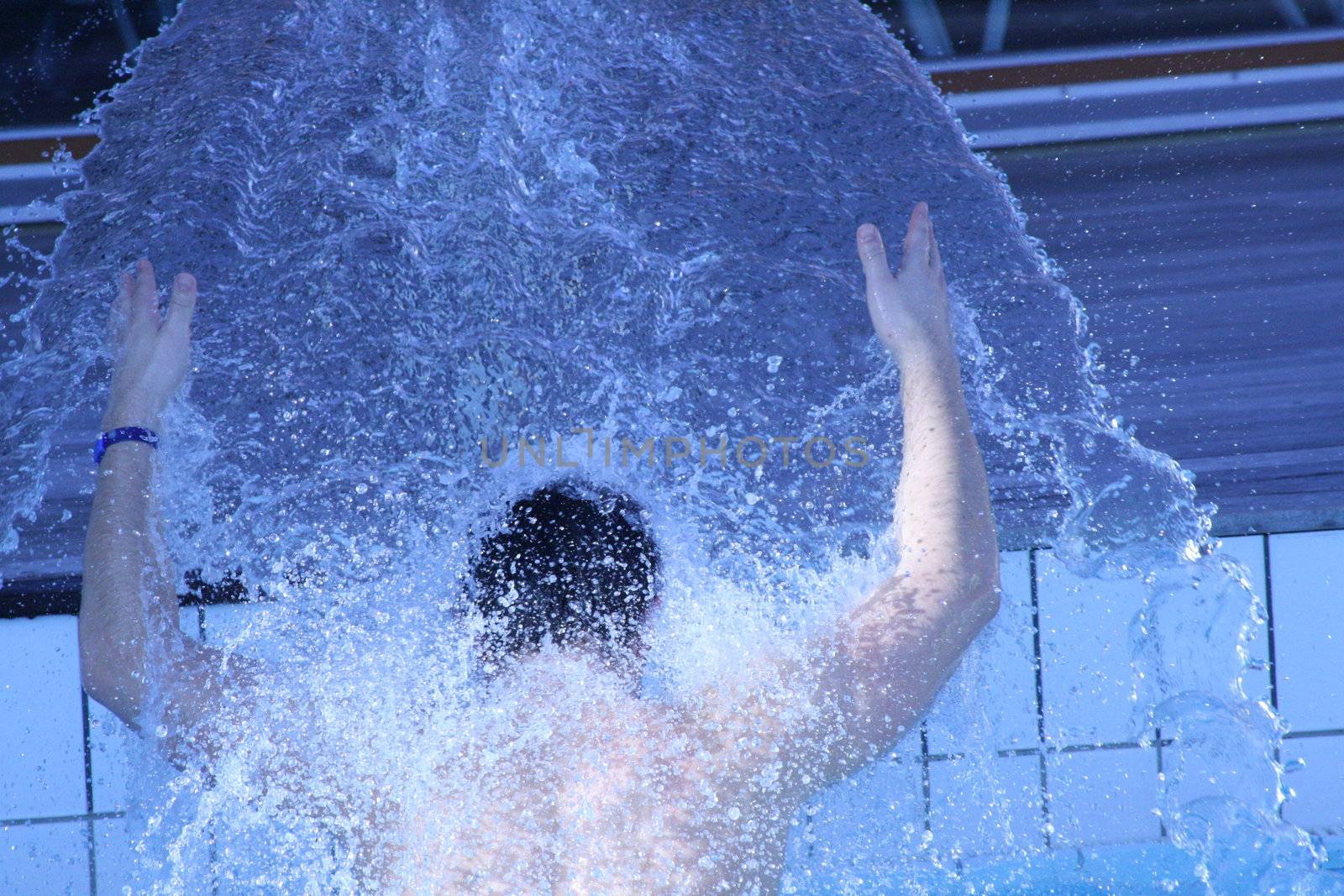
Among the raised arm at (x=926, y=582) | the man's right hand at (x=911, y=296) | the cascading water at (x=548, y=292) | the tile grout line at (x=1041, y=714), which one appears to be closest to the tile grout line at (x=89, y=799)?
the cascading water at (x=548, y=292)

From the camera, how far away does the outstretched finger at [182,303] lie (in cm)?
144

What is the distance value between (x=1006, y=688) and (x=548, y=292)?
42.0 inches

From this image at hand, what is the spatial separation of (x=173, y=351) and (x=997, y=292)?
4.38 feet

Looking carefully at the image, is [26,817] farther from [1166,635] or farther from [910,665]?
[1166,635]

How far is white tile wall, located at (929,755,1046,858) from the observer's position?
1.98 m

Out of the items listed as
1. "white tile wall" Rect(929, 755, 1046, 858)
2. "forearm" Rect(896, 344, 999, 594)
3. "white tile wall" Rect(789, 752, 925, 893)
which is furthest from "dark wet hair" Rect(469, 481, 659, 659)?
"white tile wall" Rect(929, 755, 1046, 858)

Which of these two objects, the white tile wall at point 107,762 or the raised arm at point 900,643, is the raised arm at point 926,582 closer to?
the raised arm at point 900,643

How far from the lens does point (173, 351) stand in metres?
1.42

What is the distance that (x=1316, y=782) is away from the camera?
1994mm

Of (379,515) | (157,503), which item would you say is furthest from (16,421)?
(157,503)

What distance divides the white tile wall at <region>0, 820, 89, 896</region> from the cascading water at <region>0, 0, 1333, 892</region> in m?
0.16

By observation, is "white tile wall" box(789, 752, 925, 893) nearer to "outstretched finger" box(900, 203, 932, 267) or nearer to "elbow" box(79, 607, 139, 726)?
"outstretched finger" box(900, 203, 932, 267)

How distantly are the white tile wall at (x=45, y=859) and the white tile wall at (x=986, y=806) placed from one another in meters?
1.48

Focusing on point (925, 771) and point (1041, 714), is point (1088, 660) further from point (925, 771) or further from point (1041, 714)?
point (925, 771)
